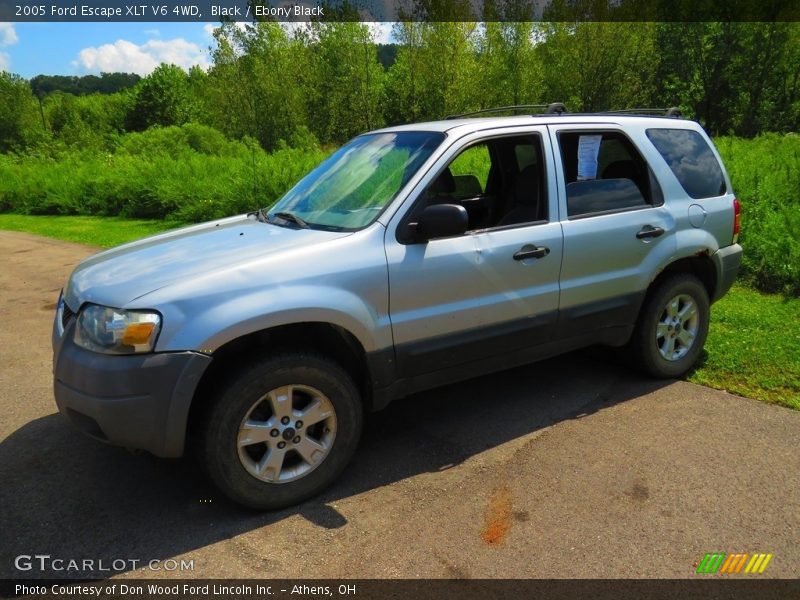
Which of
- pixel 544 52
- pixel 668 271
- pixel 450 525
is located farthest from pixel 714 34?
pixel 450 525

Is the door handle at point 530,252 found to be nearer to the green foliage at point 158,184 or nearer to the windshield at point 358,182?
the windshield at point 358,182

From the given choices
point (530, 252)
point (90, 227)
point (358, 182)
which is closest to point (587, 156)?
point (530, 252)

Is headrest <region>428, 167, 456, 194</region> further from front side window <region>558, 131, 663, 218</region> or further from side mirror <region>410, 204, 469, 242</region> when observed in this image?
front side window <region>558, 131, 663, 218</region>

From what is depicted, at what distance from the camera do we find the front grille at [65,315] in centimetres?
335

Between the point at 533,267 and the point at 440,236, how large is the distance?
69 cm

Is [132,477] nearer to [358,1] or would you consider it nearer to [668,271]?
[668,271]

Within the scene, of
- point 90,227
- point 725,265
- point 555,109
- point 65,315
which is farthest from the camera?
point 90,227

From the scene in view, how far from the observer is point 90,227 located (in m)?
15.8

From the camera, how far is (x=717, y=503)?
127 inches

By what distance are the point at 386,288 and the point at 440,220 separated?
0.47m

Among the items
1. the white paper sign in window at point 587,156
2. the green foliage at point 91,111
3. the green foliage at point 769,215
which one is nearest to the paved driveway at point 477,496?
the white paper sign in window at point 587,156

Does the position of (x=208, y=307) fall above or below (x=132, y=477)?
above

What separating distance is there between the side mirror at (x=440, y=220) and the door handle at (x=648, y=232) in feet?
5.08

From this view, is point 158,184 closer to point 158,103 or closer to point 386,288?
point 386,288
